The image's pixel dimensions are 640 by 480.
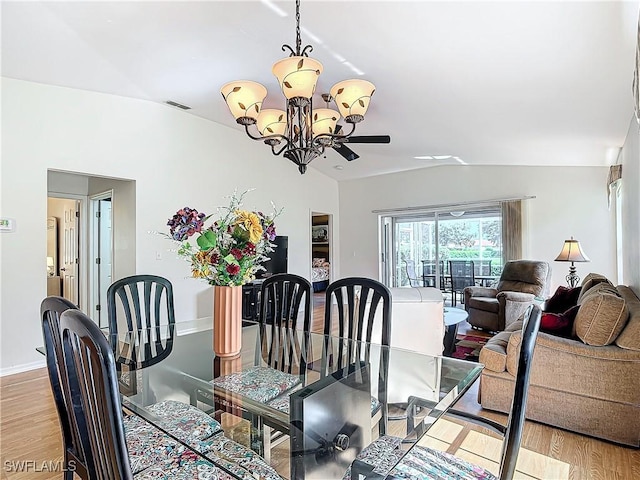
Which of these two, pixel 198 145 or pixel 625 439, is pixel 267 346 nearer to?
pixel 625 439

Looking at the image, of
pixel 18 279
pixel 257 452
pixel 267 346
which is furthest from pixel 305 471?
pixel 18 279

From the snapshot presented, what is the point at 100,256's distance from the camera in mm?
5625

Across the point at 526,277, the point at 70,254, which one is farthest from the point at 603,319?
the point at 70,254

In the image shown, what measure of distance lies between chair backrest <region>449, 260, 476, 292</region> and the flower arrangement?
577cm

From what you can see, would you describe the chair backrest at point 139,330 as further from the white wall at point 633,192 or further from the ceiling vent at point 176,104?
the white wall at point 633,192

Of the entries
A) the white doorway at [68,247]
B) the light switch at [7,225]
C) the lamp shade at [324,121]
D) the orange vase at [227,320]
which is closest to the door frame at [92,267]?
the white doorway at [68,247]

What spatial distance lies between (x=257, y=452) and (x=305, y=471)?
35 cm

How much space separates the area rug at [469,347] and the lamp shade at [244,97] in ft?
10.5

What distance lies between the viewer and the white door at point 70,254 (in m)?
5.79

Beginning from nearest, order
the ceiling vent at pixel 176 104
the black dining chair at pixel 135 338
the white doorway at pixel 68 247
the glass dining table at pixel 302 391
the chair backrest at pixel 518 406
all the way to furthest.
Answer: the chair backrest at pixel 518 406 → the glass dining table at pixel 302 391 → the black dining chair at pixel 135 338 → the ceiling vent at pixel 176 104 → the white doorway at pixel 68 247

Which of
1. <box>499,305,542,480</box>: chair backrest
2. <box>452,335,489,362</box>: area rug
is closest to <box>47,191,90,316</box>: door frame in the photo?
<box>452,335,489,362</box>: area rug

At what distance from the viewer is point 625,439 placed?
7.16 feet

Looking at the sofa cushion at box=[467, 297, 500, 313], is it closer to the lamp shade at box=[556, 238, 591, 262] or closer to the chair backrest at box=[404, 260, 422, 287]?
the lamp shade at box=[556, 238, 591, 262]

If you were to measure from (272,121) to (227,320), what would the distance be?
6.28ft
